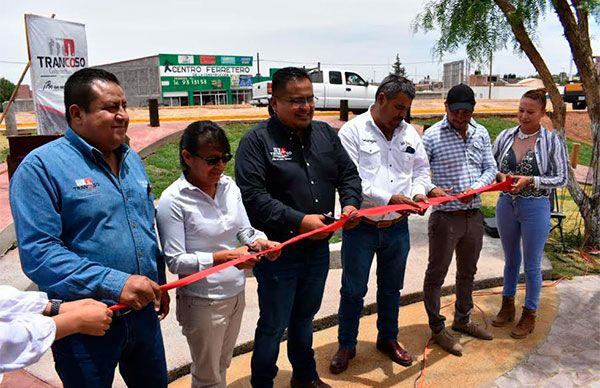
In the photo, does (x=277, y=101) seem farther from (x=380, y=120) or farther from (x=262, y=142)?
(x=380, y=120)

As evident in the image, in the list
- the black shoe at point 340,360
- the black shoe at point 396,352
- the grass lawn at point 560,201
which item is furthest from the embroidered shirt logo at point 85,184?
the grass lawn at point 560,201

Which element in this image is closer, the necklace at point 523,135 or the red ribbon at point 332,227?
the red ribbon at point 332,227

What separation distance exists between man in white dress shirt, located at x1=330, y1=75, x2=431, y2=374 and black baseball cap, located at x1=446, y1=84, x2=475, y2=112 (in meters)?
0.41

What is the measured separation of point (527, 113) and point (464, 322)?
1814 millimetres

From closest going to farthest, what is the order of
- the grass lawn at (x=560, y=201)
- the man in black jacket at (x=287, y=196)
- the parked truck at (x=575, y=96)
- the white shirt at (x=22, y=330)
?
the white shirt at (x=22, y=330)
the man in black jacket at (x=287, y=196)
the grass lawn at (x=560, y=201)
the parked truck at (x=575, y=96)

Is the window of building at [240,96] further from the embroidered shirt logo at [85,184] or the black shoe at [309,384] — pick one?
the embroidered shirt logo at [85,184]

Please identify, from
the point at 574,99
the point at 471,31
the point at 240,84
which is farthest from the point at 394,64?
the point at 471,31

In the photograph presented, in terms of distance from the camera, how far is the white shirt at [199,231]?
7.49 ft

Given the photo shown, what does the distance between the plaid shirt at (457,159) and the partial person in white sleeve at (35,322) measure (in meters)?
2.69

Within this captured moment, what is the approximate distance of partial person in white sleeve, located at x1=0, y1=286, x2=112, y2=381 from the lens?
1396 mm

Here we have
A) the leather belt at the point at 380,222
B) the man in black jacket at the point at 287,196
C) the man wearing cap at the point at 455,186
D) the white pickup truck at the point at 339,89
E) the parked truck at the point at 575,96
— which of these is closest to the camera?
the man in black jacket at the point at 287,196

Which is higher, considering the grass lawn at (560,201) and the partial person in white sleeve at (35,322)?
the partial person in white sleeve at (35,322)

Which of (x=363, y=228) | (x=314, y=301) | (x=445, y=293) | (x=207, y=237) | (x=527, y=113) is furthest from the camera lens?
(x=445, y=293)

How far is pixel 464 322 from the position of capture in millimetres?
3965
